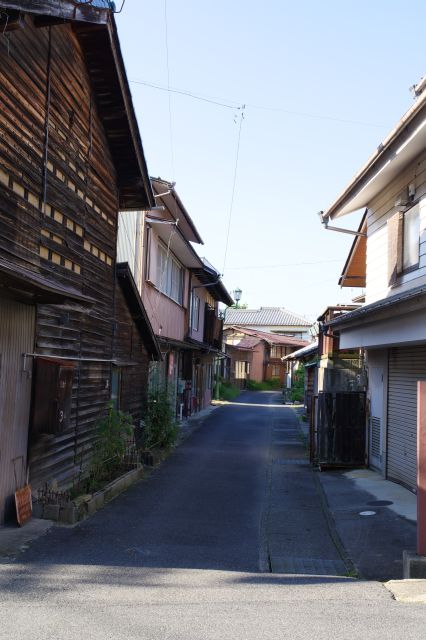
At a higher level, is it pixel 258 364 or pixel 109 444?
pixel 258 364

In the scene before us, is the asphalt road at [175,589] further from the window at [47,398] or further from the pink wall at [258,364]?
the pink wall at [258,364]

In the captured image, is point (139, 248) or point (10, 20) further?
point (139, 248)

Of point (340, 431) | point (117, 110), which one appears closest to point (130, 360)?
point (340, 431)

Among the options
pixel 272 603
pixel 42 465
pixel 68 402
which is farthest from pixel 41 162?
pixel 272 603

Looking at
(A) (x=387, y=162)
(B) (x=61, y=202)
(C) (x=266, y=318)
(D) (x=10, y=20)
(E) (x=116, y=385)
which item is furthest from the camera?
(C) (x=266, y=318)

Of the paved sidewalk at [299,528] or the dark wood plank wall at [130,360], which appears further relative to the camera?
the dark wood plank wall at [130,360]

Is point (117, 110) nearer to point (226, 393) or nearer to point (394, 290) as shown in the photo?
point (394, 290)

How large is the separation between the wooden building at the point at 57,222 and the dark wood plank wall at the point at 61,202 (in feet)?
0.06

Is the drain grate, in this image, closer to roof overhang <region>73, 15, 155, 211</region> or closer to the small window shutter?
the small window shutter

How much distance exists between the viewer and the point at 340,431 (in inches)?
544

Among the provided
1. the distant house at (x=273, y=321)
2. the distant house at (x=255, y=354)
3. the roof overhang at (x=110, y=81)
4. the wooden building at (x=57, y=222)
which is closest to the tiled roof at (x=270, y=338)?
the distant house at (x=255, y=354)

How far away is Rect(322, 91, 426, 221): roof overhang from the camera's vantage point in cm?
916

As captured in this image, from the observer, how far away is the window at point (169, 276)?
18359mm

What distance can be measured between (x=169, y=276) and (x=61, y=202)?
11.2m
